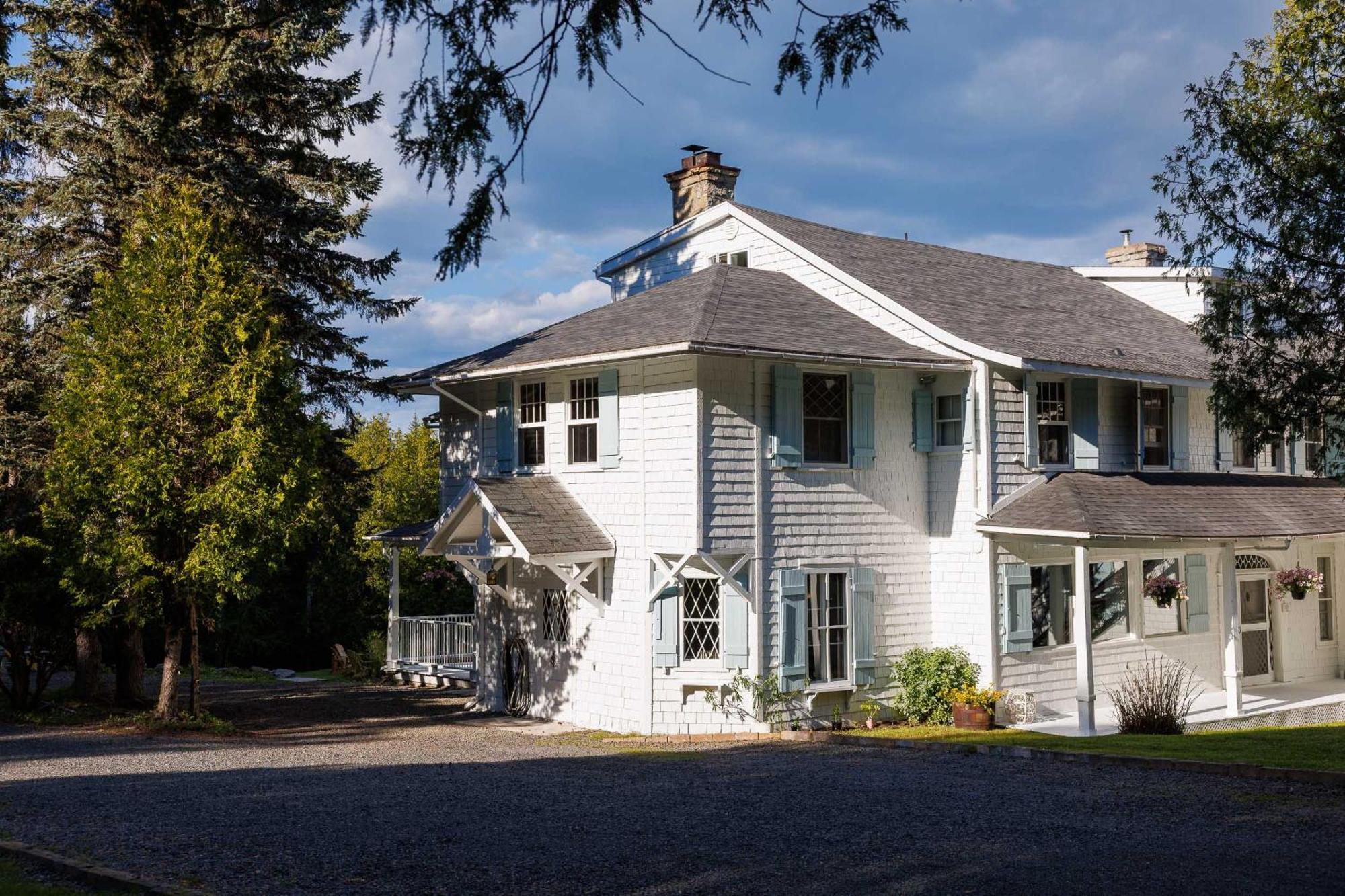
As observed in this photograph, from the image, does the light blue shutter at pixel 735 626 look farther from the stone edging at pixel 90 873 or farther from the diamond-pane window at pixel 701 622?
the stone edging at pixel 90 873

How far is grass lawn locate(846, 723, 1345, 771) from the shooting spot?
546 inches

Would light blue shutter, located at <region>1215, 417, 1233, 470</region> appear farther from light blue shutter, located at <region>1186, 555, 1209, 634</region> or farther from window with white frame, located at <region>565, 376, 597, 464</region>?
window with white frame, located at <region>565, 376, 597, 464</region>

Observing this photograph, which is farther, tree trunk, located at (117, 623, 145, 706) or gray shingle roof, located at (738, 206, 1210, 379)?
tree trunk, located at (117, 623, 145, 706)

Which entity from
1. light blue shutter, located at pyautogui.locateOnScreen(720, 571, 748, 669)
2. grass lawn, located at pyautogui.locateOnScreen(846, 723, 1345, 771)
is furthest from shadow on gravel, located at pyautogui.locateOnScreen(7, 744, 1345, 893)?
light blue shutter, located at pyautogui.locateOnScreen(720, 571, 748, 669)

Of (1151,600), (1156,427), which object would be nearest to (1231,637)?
(1151,600)

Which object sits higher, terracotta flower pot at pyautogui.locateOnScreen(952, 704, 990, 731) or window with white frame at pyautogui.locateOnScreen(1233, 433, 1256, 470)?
window with white frame at pyautogui.locateOnScreen(1233, 433, 1256, 470)

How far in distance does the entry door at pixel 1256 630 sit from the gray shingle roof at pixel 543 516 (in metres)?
13.3

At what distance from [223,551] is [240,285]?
4.07 meters

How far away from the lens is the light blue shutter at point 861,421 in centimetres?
1861

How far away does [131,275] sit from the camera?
17.5 metres

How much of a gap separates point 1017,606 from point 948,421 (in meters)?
3.19

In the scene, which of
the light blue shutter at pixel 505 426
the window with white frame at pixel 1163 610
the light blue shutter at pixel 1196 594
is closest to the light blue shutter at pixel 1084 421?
the window with white frame at pixel 1163 610

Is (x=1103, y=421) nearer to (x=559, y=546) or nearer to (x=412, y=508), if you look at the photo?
(x=559, y=546)

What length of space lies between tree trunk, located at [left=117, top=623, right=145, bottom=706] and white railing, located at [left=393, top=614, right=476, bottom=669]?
231 inches
